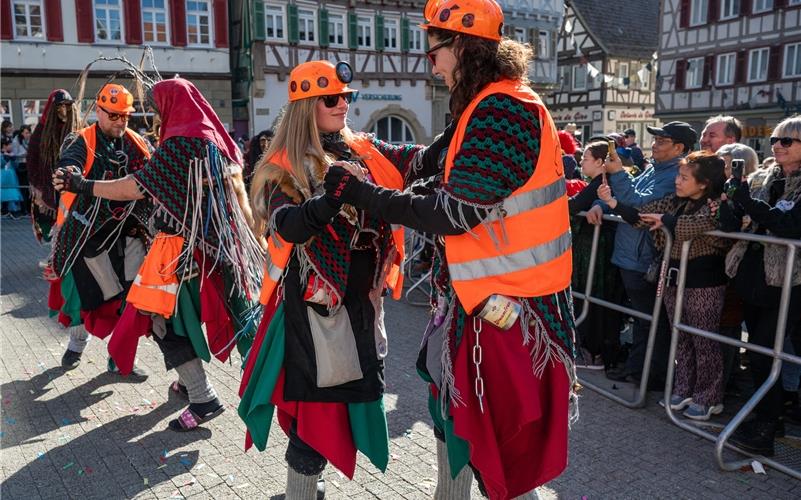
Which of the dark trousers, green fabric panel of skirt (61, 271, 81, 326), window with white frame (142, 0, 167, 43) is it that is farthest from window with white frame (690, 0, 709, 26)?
green fabric panel of skirt (61, 271, 81, 326)

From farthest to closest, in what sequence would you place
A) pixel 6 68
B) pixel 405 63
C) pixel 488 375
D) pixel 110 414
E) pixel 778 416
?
pixel 405 63 → pixel 6 68 → pixel 110 414 → pixel 778 416 → pixel 488 375

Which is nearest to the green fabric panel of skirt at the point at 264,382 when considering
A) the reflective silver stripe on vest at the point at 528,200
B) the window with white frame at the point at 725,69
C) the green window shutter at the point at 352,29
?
the reflective silver stripe on vest at the point at 528,200

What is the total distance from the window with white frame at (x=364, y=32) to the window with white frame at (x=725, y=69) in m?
13.6

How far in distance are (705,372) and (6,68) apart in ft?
66.6

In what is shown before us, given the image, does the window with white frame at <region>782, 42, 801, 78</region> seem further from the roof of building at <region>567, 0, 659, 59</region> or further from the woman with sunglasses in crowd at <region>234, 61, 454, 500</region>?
the woman with sunglasses in crowd at <region>234, 61, 454, 500</region>

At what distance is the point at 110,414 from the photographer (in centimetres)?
405

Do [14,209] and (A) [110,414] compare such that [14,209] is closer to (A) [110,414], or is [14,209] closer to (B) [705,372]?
(A) [110,414]

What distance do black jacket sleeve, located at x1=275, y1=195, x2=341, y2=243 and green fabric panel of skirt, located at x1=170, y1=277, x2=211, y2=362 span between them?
1651 millimetres

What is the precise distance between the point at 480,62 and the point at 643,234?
2.91 meters

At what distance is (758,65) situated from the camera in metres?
24.6

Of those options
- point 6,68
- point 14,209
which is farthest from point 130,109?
point 6,68

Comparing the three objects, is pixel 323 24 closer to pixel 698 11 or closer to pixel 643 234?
pixel 698 11

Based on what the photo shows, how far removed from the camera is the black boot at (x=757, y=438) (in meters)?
3.56

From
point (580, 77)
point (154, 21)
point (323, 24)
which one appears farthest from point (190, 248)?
point (580, 77)
